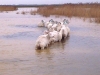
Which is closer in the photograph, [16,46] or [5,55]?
[5,55]

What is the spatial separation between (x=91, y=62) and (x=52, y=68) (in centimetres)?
136

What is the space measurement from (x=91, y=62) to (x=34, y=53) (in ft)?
7.39

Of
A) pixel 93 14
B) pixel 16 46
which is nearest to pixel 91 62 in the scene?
pixel 16 46

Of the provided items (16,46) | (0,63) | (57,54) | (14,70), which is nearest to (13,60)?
(0,63)

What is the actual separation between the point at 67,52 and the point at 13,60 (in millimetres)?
2176

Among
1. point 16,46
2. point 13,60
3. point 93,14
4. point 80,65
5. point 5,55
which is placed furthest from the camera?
point 93,14

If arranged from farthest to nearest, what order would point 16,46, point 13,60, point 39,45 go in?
point 16,46, point 39,45, point 13,60

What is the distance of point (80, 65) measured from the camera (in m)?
7.38

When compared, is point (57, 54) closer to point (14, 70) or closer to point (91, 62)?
point (91, 62)

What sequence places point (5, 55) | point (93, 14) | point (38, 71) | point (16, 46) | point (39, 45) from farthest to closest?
1. point (93, 14)
2. point (16, 46)
3. point (39, 45)
4. point (5, 55)
5. point (38, 71)

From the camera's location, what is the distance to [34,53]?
8.98 metres

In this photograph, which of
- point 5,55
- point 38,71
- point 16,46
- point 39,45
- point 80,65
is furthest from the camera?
point 16,46

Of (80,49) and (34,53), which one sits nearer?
(34,53)

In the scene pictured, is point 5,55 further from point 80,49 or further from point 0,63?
point 80,49
